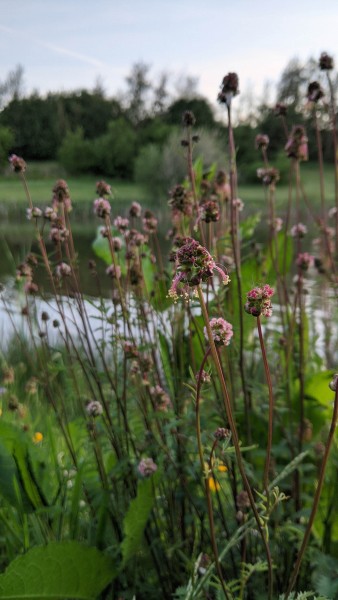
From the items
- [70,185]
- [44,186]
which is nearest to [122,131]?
[44,186]

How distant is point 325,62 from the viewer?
3.34 ft

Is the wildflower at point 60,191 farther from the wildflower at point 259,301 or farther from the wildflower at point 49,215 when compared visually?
the wildflower at point 259,301

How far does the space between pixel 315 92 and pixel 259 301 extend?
2.34ft

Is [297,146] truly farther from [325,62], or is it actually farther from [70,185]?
[70,185]

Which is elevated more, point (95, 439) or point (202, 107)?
point (202, 107)

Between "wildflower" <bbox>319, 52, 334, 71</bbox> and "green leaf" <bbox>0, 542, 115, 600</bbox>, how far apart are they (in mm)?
845

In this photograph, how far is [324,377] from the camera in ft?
4.12

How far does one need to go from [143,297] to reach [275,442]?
0.46m

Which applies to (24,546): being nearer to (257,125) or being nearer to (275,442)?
(275,442)

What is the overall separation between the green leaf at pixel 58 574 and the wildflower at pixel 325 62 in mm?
845

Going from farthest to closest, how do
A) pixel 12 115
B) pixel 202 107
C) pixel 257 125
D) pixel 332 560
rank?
1. pixel 202 107
2. pixel 257 125
3. pixel 12 115
4. pixel 332 560

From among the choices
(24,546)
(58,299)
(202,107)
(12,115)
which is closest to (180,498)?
(24,546)

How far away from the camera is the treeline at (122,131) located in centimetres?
1550

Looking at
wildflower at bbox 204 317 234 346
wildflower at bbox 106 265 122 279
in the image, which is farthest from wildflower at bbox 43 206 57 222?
wildflower at bbox 204 317 234 346
